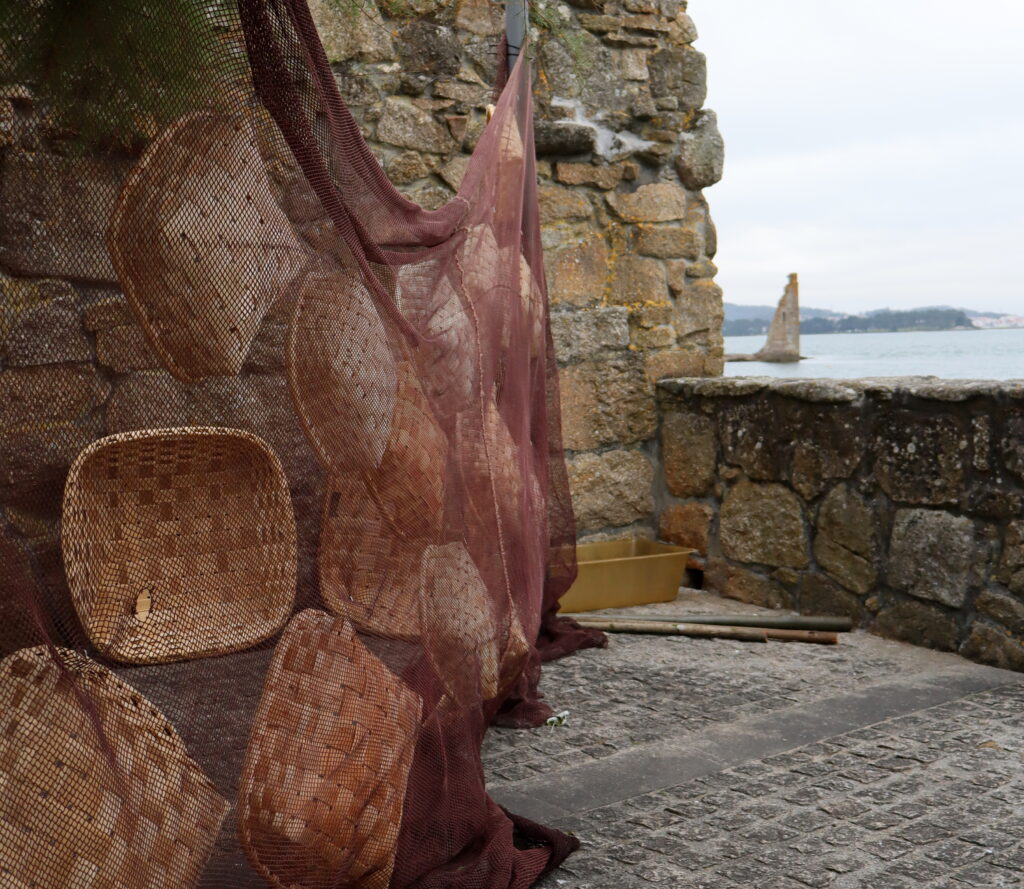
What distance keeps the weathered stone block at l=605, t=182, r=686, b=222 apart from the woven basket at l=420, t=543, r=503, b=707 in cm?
231

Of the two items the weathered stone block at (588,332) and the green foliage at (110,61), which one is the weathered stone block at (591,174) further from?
the green foliage at (110,61)

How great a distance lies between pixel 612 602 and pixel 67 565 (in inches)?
105

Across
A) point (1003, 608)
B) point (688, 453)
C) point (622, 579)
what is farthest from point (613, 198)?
point (1003, 608)

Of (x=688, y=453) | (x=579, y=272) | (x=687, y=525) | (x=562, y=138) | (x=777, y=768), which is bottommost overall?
(x=777, y=768)

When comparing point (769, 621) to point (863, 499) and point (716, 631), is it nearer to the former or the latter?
point (716, 631)

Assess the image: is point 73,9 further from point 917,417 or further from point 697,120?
point 697,120

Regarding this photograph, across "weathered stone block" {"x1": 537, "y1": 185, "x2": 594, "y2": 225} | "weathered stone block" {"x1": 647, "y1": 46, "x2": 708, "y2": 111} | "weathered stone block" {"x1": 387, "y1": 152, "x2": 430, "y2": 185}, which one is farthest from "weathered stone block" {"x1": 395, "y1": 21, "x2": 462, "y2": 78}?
"weathered stone block" {"x1": 647, "y1": 46, "x2": 708, "y2": 111}

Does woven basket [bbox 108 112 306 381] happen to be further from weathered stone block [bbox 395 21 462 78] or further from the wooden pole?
weathered stone block [bbox 395 21 462 78]

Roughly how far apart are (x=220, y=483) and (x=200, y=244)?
13.5 inches

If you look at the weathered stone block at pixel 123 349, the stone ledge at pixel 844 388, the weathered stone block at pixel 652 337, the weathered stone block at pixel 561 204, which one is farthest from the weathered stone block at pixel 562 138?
the weathered stone block at pixel 123 349

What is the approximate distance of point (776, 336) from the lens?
66.8 ft

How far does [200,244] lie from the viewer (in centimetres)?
130

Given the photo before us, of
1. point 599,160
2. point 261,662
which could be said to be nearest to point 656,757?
point 261,662

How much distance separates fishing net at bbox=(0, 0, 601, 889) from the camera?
1.22 m
